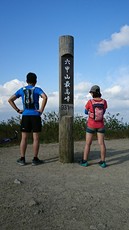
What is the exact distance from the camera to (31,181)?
4793 millimetres

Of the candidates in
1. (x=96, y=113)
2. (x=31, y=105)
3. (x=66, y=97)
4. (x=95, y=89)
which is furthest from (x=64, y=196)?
(x=66, y=97)

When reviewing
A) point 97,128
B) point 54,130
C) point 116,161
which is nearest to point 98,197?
point 97,128

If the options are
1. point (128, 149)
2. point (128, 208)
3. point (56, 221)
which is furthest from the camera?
point (128, 149)

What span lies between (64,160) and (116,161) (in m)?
1.16

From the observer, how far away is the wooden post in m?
6.28

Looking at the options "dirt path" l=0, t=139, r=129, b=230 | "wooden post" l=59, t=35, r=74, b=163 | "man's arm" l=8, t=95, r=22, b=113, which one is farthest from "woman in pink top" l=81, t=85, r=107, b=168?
"man's arm" l=8, t=95, r=22, b=113

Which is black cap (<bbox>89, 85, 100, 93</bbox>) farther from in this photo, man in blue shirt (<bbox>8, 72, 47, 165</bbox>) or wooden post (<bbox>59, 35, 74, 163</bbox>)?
man in blue shirt (<bbox>8, 72, 47, 165</bbox>)

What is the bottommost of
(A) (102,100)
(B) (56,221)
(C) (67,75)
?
(B) (56,221)

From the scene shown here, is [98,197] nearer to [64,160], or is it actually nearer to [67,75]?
[64,160]

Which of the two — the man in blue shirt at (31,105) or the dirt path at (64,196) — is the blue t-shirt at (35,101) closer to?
the man in blue shirt at (31,105)

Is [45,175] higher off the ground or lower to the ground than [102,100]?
lower

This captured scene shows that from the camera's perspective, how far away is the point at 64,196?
160 inches

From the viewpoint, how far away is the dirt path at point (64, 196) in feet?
10.6

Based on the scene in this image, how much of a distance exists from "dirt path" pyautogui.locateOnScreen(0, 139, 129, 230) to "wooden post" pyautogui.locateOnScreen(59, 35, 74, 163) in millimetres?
364
